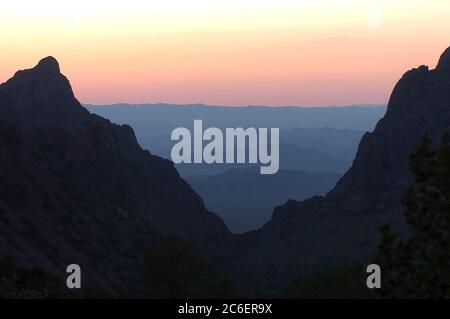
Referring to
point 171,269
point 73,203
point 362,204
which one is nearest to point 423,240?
point 171,269

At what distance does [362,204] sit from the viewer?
525 ft

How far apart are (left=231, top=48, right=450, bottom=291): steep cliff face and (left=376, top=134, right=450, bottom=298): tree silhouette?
4132 inches

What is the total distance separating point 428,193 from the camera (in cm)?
2928

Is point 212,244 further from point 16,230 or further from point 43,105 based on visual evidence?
point 16,230

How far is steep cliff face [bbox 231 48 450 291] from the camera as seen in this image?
142375 millimetres

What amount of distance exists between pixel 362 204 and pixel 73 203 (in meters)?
65.2

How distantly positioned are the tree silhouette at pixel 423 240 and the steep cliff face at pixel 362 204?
105m

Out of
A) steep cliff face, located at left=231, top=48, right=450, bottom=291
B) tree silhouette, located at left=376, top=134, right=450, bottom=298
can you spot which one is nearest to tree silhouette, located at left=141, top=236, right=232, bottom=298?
tree silhouette, located at left=376, top=134, right=450, bottom=298

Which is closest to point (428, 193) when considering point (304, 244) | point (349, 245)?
point (349, 245)

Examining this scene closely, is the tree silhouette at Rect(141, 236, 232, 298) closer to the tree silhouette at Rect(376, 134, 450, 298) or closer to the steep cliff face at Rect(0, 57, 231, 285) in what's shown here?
the steep cliff face at Rect(0, 57, 231, 285)

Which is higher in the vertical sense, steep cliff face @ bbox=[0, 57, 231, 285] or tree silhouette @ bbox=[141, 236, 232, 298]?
steep cliff face @ bbox=[0, 57, 231, 285]

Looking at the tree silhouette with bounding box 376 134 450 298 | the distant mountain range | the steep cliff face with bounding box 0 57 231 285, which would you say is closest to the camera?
the tree silhouette with bounding box 376 134 450 298

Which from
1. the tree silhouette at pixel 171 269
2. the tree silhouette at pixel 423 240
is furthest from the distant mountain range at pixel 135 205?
the tree silhouette at pixel 423 240

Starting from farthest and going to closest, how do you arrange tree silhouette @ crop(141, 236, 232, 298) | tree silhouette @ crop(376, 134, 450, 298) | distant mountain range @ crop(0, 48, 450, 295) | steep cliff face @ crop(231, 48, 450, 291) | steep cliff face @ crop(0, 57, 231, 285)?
steep cliff face @ crop(231, 48, 450, 291), distant mountain range @ crop(0, 48, 450, 295), steep cliff face @ crop(0, 57, 231, 285), tree silhouette @ crop(141, 236, 232, 298), tree silhouette @ crop(376, 134, 450, 298)
